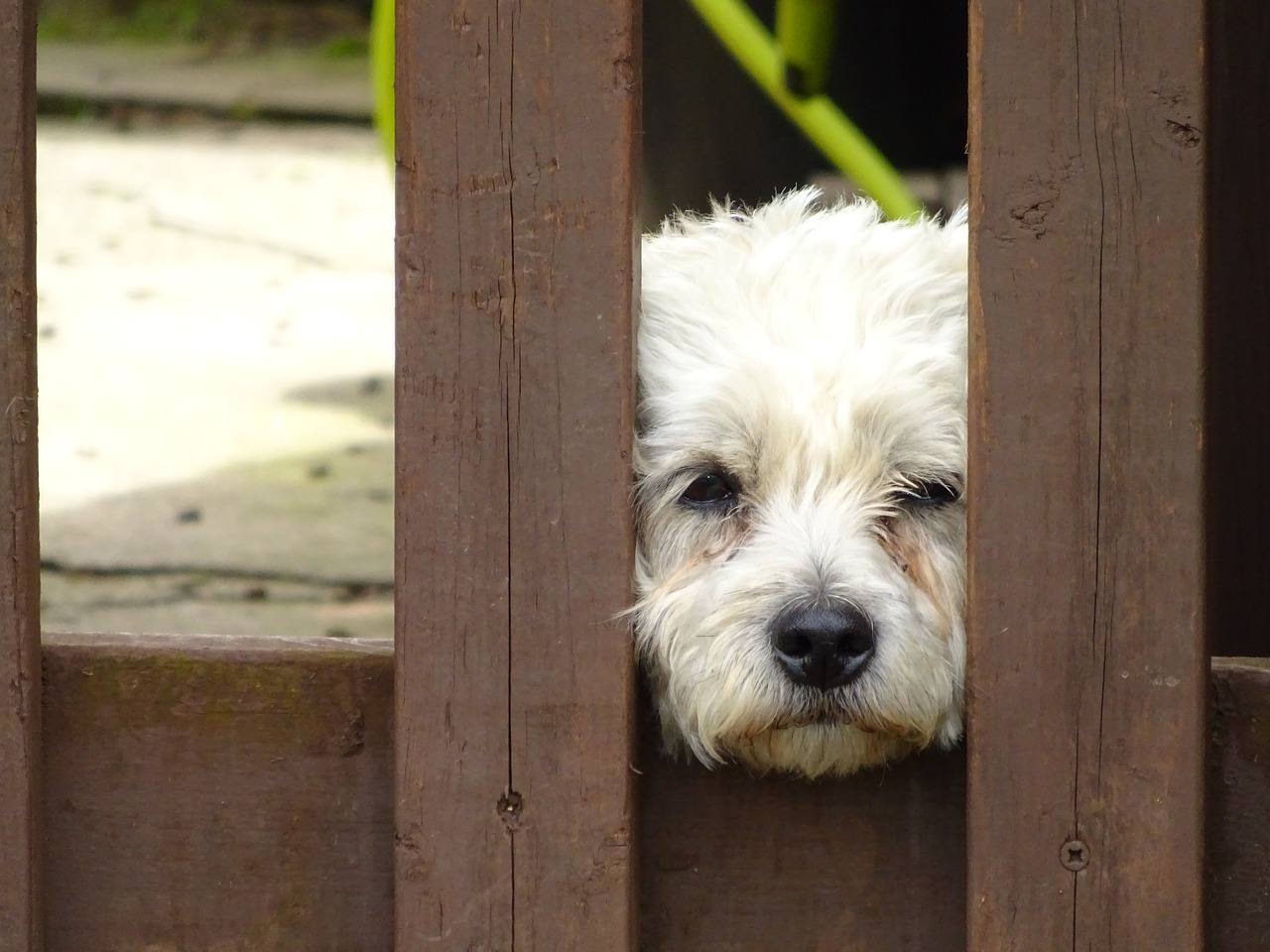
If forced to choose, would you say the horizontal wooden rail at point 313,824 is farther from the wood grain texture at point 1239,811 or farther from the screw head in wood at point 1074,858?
the wood grain texture at point 1239,811

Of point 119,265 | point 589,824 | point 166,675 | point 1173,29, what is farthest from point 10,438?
point 119,265

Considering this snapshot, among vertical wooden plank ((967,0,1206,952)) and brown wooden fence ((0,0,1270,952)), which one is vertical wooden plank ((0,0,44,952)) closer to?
brown wooden fence ((0,0,1270,952))

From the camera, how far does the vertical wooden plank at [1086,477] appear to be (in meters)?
2.03

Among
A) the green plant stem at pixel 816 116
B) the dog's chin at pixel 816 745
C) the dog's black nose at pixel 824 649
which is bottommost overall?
the dog's chin at pixel 816 745

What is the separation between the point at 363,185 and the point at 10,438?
1000 centimetres

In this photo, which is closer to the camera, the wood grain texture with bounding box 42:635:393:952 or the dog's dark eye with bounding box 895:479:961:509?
the wood grain texture with bounding box 42:635:393:952

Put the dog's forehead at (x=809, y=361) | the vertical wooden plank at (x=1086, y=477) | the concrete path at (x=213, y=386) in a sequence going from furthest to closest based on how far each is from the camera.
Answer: the concrete path at (x=213, y=386) → the dog's forehead at (x=809, y=361) → the vertical wooden plank at (x=1086, y=477)

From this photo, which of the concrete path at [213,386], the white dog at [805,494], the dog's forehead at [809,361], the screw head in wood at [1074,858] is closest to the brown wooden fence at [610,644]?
the screw head in wood at [1074,858]

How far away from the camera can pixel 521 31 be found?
2.06 metres

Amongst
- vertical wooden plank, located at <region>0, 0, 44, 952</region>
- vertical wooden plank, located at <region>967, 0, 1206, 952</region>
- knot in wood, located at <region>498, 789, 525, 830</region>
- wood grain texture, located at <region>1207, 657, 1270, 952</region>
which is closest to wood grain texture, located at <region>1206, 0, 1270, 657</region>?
wood grain texture, located at <region>1207, 657, 1270, 952</region>

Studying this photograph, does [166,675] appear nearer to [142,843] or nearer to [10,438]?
[142,843]

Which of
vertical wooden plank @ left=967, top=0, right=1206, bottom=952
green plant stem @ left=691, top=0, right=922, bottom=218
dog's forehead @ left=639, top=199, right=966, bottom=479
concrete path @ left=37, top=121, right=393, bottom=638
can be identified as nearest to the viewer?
vertical wooden plank @ left=967, top=0, right=1206, bottom=952

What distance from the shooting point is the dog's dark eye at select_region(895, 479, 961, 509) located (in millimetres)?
2627

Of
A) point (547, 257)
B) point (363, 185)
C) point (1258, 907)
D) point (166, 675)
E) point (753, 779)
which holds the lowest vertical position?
point (1258, 907)
